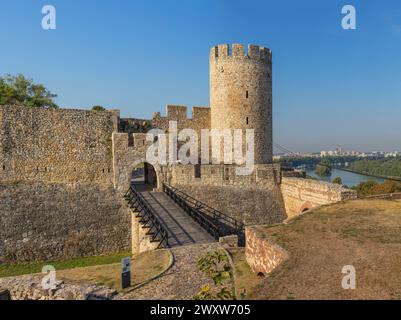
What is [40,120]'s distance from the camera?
14633 mm

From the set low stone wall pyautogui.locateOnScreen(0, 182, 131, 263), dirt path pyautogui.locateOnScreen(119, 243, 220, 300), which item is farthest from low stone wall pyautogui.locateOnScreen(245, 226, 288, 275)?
low stone wall pyautogui.locateOnScreen(0, 182, 131, 263)

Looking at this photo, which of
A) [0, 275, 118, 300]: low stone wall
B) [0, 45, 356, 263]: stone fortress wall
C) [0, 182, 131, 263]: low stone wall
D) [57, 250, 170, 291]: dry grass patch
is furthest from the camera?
[0, 45, 356, 263]: stone fortress wall

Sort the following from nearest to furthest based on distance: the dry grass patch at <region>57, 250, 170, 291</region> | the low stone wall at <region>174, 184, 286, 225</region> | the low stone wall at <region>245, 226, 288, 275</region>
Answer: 1. the low stone wall at <region>245, 226, 288, 275</region>
2. the dry grass patch at <region>57, 250, 170, 291</region>
3. the low stone wall at <region>174, 184, 286, 225</region>

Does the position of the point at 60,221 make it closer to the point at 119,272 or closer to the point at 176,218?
the point at 176,218

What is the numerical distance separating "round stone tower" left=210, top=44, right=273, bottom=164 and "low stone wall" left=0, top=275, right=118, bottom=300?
44.0 ft

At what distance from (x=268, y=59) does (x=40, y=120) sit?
43.5ft

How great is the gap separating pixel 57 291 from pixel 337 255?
6458 millimetres

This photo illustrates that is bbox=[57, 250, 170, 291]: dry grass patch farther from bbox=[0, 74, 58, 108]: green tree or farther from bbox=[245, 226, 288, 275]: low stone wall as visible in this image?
bbox=[0, 74, 58, 108]: green tree

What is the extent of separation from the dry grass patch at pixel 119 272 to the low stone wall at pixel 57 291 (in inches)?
21.4

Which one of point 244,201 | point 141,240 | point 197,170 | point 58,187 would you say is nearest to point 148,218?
point 141,240

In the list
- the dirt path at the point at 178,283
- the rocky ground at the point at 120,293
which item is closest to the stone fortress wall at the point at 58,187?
the rocky ground at the point at 120,293

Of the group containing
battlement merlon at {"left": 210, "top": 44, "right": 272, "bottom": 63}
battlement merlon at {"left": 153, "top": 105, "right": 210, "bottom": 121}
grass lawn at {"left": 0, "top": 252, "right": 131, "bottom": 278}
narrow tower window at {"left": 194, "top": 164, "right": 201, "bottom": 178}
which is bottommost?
grass lawn at {"left": 0, "top": 252, "right": 131, "bottom": 278}

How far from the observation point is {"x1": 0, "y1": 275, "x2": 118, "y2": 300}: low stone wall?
6883 millimetres
